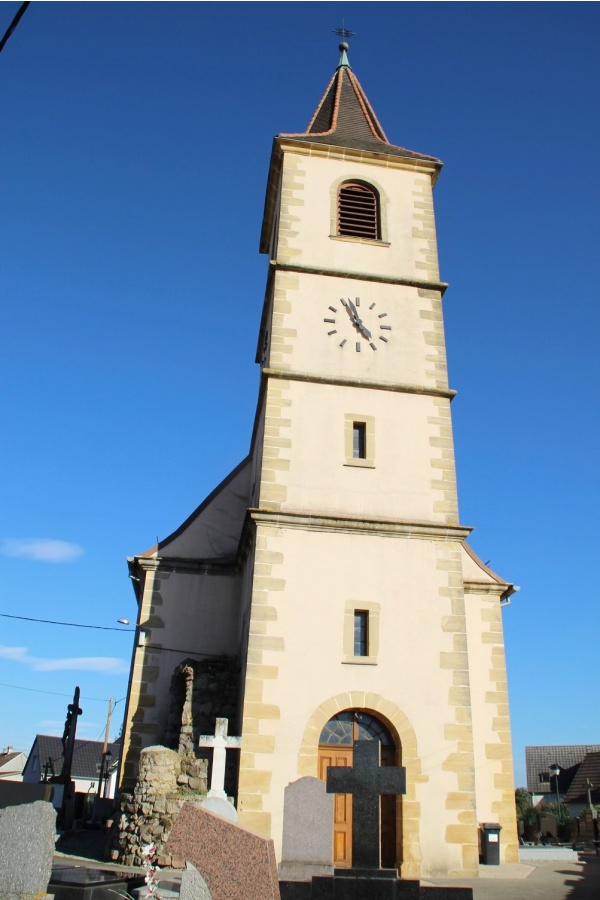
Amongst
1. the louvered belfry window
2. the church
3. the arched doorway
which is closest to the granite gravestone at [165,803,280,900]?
the church

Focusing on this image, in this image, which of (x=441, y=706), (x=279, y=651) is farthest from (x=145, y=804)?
(x=441, y=706)

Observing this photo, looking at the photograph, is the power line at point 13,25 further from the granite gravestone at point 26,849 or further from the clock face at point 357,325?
the clock face at point 357,325

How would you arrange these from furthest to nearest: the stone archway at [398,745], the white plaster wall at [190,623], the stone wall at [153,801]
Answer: the white plaster wall at [190,623] → the stone wall at [153,801] → the stone archway at [398,745]

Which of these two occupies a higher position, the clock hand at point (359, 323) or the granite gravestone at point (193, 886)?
the clock hand at point (359, 323)

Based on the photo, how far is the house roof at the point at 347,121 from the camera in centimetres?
1808

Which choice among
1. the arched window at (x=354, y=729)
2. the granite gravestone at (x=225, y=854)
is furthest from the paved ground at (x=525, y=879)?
the granite gravestone at (x=225, y=854)

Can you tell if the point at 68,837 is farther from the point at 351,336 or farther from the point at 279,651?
the point at 351,336

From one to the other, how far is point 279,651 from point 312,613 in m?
0.83

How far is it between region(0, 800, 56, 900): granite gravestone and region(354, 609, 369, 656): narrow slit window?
6112 millimetres

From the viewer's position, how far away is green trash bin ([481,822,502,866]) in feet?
40.8

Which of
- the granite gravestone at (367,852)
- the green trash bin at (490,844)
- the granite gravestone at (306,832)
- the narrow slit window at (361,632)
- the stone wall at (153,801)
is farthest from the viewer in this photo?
the green trash bin at (490,844)

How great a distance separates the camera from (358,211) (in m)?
17.2

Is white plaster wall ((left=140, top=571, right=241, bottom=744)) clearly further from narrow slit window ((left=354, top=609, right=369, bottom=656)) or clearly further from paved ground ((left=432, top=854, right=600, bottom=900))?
paved ground ((left=432, top=854, right=600, bottom=900))

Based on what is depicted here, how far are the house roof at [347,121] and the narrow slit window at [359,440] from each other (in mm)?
7588
